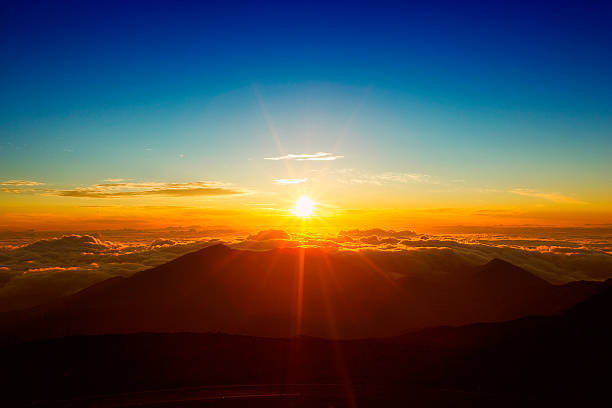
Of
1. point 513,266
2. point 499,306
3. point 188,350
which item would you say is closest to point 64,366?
point 188,350

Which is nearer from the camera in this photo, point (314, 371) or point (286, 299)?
point (314, 371)

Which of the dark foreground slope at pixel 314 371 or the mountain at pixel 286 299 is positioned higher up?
the dark foreground slope at pixel 314 371

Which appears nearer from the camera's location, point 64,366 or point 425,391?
point 425,391

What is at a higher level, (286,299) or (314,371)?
(314,371)

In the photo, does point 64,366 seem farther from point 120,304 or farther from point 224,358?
point 120,304
